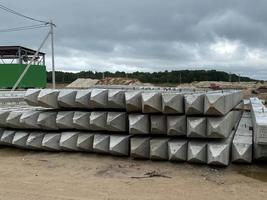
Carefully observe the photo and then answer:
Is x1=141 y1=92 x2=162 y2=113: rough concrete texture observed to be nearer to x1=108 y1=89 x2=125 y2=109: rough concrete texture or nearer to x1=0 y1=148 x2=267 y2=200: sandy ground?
x1=108 y1=89 x2=125 y2=109: rough concrete texture

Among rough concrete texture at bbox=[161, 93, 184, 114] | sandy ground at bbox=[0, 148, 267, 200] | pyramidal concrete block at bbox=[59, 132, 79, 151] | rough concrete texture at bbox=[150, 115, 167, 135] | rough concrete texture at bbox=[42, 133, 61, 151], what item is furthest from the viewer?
rough concrete texture at bbox=[42, 133, 61, 151]

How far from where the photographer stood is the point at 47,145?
31.3 feet

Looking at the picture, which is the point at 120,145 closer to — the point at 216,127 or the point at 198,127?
the point at 198,127

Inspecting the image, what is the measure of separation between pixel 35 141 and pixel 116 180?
3.33 meters

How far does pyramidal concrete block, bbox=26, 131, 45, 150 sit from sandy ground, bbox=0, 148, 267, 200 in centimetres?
43

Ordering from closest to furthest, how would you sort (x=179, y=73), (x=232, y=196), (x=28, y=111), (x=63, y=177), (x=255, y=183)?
(x=232, y=196)
(x=255, y=183)
(x=63, y=177)
(x=28, y=111)
(x=179, y=73)

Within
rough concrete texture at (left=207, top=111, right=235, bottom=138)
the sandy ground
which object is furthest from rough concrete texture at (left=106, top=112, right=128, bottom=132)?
rough concrete texture at (left=207, top=111, right=235, bottom=138)

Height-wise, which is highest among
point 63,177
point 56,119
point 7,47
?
point 7,47

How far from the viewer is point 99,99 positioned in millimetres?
8859

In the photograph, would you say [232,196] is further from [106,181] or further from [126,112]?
[126,112]

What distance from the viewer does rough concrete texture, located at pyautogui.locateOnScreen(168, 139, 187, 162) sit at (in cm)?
806

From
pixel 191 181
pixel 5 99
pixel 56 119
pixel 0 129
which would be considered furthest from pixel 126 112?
pixel 5 99

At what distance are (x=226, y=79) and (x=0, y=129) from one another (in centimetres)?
5276

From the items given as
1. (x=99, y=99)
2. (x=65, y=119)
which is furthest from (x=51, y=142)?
(x=99, y=99)
